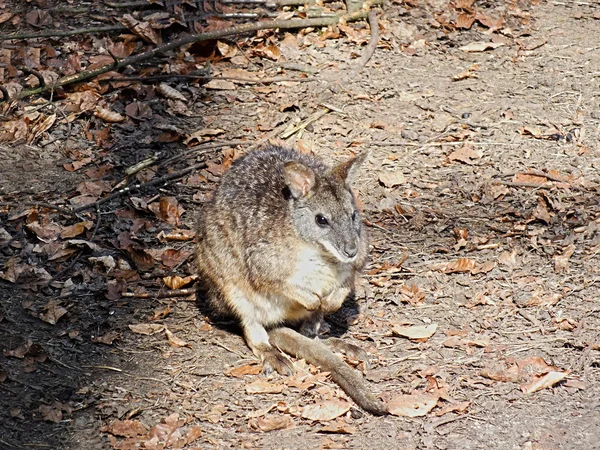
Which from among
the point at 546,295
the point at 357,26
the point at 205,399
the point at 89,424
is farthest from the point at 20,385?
the point at 357,26

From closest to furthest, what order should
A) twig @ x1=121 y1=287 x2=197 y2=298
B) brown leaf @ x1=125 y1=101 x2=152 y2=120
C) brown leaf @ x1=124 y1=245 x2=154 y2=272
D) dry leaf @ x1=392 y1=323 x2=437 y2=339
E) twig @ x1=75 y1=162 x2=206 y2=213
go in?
dry leaf @ x1=392 y1=323 x2=437 y2=339 → twig @ x1=121 y1=287 x2=197 y2=298 → brown leaf @ x1=124 y1=245 x2=154 y2=272 → twig @ x1=75 y1=162 x2=206 y2=213 → brown leaf @ x1=125 y1=101 x2=152 y2=120

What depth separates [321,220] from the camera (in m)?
5.47

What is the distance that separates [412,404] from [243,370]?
1.13 m

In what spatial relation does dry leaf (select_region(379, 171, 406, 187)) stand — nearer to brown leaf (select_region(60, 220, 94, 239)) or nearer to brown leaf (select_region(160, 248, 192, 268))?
brown leaf (select_region(160, 248, 192, 268))

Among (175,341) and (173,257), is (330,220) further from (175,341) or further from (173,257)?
(173,257)

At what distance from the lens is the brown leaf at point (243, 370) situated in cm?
561

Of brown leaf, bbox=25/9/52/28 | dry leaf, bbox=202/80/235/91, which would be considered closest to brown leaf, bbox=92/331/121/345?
dry leaf, bbox=202/80/235/91

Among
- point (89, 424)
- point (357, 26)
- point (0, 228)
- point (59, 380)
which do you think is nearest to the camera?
point (89, 424)

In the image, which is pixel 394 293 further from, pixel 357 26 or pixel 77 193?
pixel 357 26

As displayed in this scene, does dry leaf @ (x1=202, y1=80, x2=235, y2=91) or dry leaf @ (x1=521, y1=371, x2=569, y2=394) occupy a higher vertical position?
dry leaf @ (x1=202, y1=80, x2=235, y2=91)

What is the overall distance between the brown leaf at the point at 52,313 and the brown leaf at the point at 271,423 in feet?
5.48

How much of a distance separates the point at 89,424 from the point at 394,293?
226 cm

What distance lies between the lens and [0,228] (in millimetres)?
6871

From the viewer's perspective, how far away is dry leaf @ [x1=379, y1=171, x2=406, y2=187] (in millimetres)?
7379
